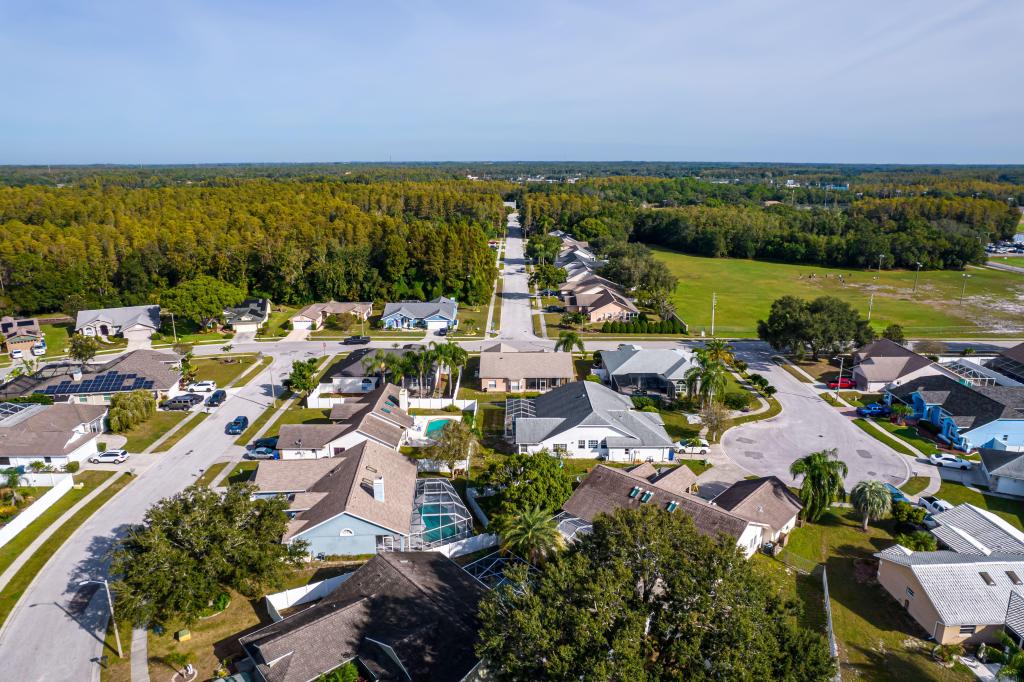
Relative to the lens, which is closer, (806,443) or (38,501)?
(38,501)

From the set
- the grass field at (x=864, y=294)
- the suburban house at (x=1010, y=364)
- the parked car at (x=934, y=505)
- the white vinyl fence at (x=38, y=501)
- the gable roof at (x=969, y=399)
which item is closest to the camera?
the white vinyl fence at (x=38, y=501)

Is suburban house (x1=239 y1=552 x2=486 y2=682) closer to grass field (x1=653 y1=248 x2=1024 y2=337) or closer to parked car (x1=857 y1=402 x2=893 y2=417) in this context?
parked car (x1=857 y1=402 x2=893 y2=417)

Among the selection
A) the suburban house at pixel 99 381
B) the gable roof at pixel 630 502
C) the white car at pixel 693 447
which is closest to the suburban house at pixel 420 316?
the suburban house at pixel 99 381

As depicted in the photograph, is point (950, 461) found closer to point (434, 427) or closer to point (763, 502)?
point (763, 502)

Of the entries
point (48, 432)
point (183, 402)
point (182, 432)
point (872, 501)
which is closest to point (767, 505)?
point (872, 501)

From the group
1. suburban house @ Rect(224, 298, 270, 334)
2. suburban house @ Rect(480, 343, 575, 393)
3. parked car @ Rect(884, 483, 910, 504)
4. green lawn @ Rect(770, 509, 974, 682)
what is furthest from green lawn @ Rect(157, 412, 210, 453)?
parked car @ Rect(884, 483, 910, 504)

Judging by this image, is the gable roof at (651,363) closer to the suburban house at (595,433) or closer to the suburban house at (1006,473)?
the suburban house at (595,433)
